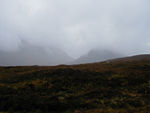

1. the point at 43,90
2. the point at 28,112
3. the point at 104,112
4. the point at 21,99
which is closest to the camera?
the point at 104,112

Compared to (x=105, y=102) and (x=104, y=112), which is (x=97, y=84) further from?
(x=104, y=112)

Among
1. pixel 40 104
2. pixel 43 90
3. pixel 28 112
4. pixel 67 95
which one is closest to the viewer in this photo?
pixel 28 112

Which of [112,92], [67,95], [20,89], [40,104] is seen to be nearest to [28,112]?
[40,104]

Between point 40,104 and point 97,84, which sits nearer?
point 40,104

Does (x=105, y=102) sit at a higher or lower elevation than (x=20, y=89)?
lower

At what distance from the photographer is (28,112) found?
25.7ft

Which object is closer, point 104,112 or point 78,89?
point 104,112

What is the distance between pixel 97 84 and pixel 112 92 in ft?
9.02

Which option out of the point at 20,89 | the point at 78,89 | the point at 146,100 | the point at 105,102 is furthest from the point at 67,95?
the point at 146,100

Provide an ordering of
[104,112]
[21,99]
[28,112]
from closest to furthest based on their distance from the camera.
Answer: [104,112], [28,112], [21,99]

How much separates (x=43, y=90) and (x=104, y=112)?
24.6 ft

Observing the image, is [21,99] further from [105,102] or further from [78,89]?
[105,102]

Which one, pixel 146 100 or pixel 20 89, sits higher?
pixel 20 89

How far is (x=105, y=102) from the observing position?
8945mm
